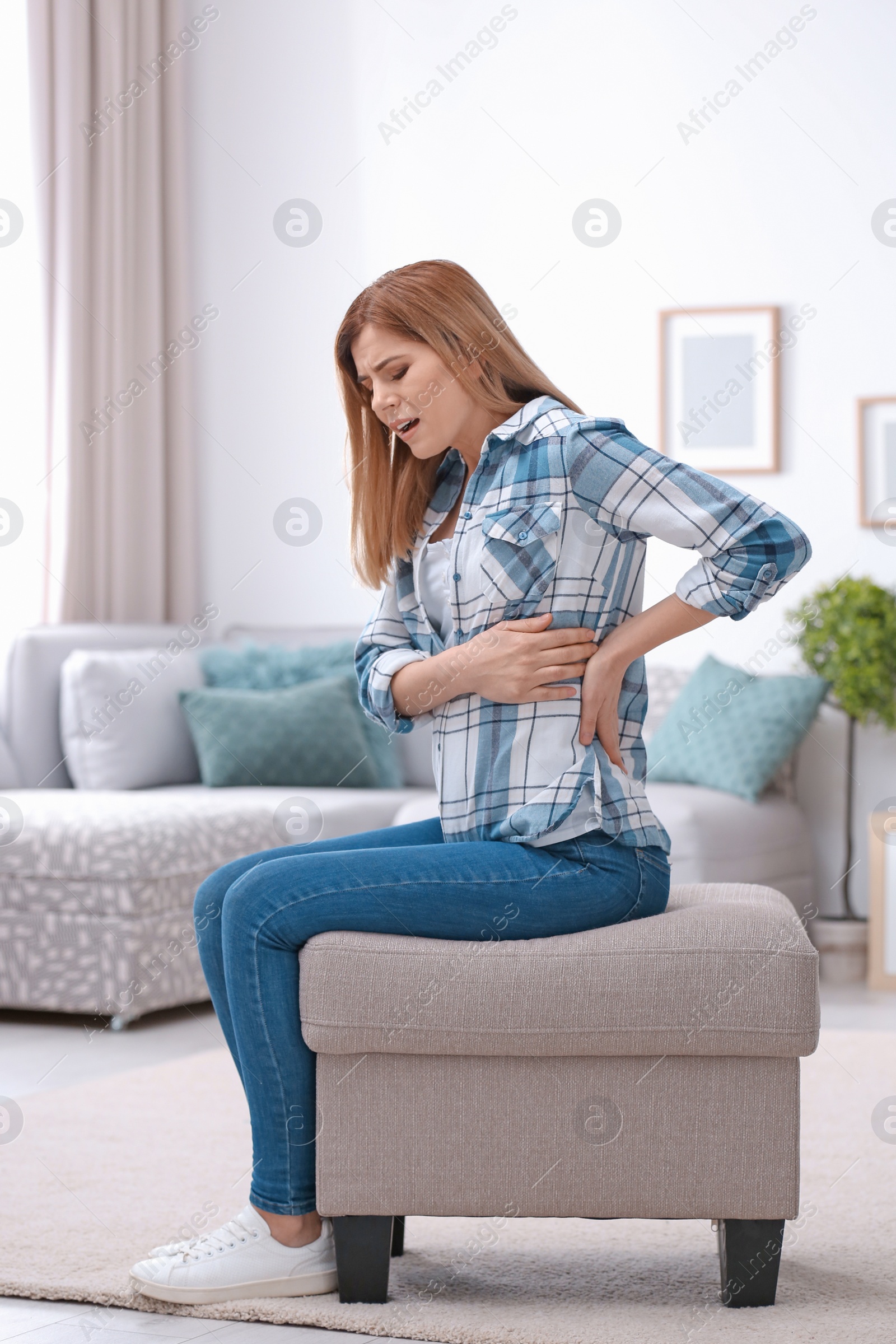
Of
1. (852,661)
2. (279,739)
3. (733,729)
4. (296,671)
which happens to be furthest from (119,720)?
(852,661)

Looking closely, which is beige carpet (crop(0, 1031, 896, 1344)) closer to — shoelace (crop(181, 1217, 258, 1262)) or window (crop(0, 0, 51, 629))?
shoelace (crop(181, 1217, 258, 1262))

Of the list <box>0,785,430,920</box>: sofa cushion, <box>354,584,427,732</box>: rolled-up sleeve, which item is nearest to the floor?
<box>0,785,430,920</box>: sofa cushion

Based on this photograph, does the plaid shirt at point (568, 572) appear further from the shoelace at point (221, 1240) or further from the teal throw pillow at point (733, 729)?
the teal throw pillow at point (733, 729)

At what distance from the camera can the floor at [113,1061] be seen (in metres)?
1.58

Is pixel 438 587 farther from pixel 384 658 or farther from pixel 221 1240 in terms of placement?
pixel 221 1240

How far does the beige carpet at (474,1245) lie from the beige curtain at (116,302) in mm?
2341

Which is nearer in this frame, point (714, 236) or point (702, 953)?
point (702, 953)

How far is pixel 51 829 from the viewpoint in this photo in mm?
3246

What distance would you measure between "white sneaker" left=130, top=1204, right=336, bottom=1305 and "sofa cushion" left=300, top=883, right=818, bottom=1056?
9.0 inches

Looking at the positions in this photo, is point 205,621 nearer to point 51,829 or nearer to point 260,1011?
point 51,829

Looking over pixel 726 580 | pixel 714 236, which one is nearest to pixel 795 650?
pixel 714 236

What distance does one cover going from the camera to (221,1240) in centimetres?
165

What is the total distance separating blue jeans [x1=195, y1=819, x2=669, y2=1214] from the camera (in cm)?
160

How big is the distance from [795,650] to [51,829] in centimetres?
215
